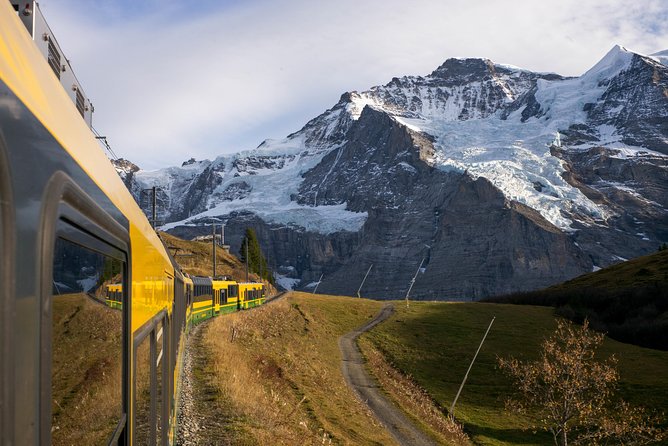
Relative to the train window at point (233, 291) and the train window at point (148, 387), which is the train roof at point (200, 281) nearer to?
the train window at point (233, 291)

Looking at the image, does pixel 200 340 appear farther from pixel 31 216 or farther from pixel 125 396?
pixel 31 216

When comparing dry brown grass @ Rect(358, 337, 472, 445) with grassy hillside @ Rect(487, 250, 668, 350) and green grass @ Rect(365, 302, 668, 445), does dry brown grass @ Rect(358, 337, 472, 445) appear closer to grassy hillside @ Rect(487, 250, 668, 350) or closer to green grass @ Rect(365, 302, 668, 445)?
green grass @ Rect(365, 302, 668, 445)

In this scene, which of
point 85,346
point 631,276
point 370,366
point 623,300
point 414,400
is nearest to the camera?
point 85,346

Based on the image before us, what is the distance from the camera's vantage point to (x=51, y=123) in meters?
2.38

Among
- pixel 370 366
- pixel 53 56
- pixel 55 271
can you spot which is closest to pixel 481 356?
pixel 370 366

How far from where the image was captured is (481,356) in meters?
55.4

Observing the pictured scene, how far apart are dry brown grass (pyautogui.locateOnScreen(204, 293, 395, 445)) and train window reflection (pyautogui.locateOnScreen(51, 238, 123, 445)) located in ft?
39.8

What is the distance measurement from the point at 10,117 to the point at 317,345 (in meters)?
50.1

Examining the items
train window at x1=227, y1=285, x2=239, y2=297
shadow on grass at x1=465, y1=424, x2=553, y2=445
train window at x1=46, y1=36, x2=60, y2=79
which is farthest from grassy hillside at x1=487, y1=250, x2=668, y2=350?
train window at x1=46, y1=36, x2=60, y2=79

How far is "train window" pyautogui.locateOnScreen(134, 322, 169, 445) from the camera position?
4.30 metres

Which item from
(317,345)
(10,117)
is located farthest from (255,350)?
(10,117)

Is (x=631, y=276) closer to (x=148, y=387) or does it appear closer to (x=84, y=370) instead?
(x=148, y=387)

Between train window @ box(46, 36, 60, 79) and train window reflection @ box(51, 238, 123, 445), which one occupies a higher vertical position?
train window @ box(46, 36, 60, 79)

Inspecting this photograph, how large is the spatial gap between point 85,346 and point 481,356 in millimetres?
55534
